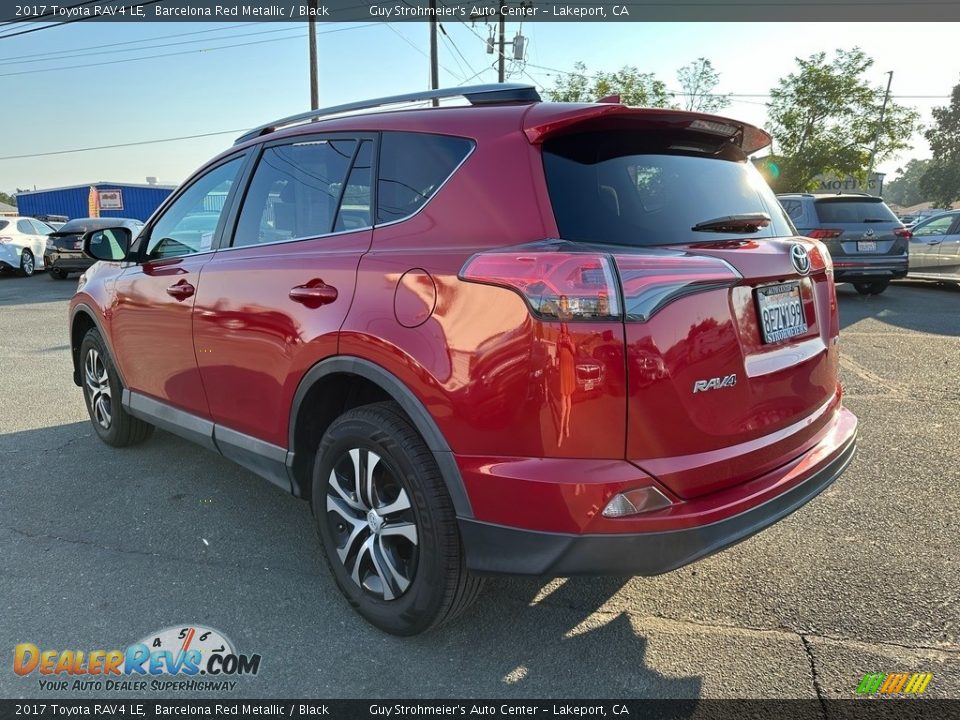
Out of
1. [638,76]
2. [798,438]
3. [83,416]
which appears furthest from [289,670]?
[638,76]

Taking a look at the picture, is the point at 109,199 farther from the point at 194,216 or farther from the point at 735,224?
the point at 735,224

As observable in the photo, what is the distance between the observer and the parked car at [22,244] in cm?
1680

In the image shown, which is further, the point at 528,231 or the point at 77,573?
the point at 77,573

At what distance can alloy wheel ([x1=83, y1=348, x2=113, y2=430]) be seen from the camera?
14.7 ft

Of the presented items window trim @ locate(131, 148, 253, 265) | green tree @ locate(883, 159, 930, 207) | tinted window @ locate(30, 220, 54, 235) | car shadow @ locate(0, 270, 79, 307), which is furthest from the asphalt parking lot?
green tree @ locate(883, 159, 930, 207)

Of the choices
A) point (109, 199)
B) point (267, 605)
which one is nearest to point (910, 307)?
point (267, 605)

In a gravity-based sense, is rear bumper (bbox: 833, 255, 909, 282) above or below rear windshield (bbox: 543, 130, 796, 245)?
below

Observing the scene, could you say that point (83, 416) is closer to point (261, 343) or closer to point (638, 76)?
point (261, 343)

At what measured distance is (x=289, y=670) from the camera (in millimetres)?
2303

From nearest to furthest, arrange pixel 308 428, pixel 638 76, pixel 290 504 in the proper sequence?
pixel 308 428
pixel 290 504
pixel 638 76

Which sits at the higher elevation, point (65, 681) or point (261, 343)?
point (261, 343)

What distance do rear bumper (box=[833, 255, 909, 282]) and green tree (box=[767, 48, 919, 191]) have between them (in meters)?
23.3

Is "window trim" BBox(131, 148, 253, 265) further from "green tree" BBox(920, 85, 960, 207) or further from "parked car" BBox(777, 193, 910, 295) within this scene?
"green tree" BBox(920, 85, 960, 207)

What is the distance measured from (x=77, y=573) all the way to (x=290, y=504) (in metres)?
1.03
